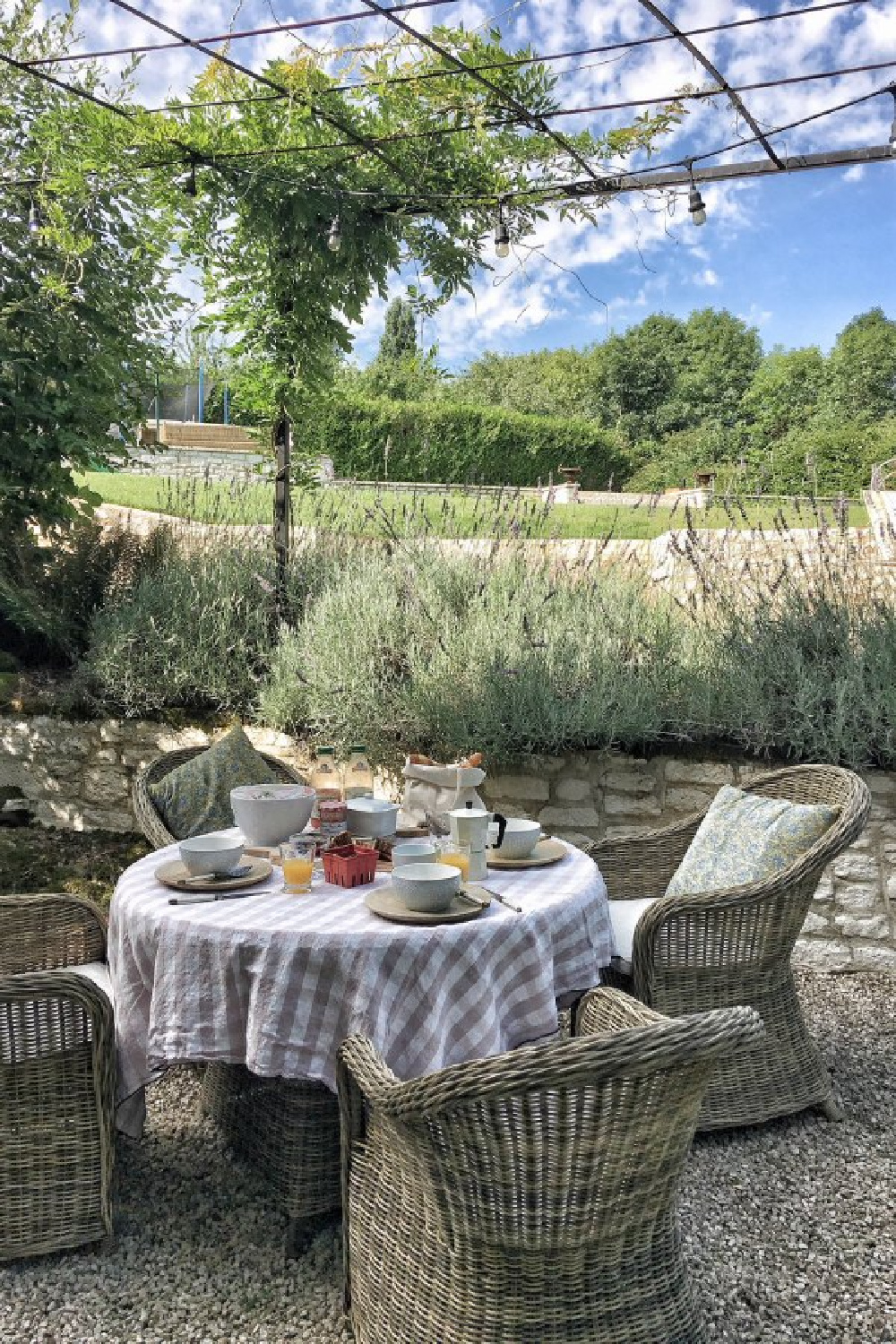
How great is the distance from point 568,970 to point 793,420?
34.2 meters

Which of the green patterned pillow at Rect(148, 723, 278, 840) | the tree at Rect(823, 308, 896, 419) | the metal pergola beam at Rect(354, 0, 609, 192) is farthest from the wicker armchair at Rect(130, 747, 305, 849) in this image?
the tree at Rect(823, 308, 896, 419)

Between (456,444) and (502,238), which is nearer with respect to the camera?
(502,238)

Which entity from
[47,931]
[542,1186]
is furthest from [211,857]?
[542,1186]

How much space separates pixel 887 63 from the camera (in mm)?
4191

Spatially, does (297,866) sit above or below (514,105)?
below

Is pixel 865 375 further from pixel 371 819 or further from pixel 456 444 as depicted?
pixel 371 819

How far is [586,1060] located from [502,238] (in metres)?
4.86

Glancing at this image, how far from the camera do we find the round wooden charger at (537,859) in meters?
2.70

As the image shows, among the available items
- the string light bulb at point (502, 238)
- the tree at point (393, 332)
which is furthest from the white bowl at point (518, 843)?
the tree at point (393, 332)

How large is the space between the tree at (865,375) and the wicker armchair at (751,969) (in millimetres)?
32224

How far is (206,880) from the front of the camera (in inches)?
100

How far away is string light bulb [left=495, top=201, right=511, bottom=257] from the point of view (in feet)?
18.4

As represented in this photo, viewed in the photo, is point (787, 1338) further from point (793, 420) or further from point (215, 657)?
point (793, 420)

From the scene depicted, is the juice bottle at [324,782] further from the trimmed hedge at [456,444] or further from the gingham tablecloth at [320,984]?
the trimmed hedge at [456,444]
